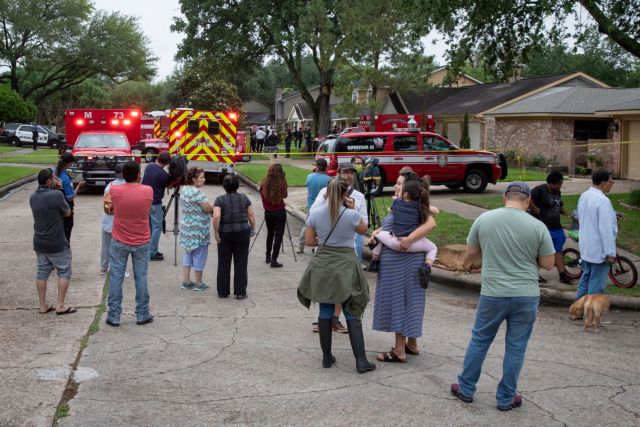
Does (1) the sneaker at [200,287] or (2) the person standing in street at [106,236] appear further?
(2) the person standing in street at [106,236]

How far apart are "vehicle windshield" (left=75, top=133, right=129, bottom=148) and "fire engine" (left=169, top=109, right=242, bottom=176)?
6.92 ft

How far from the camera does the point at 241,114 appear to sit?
232ft

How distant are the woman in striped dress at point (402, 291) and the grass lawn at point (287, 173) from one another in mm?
17852

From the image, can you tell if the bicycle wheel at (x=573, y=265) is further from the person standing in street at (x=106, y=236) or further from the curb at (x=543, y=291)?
the person standing in street at (x=106, y=236)

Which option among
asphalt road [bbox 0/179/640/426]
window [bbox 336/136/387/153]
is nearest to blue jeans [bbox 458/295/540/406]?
asphalt road [bbox 0/179/640/426]

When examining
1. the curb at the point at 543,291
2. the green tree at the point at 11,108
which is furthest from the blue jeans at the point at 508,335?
the green tree at the point at 11,108

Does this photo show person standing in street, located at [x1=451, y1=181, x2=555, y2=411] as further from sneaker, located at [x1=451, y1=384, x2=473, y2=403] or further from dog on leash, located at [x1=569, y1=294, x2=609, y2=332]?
dog on leash, located at [x1=569, y1=294, x2=609, y2=332]

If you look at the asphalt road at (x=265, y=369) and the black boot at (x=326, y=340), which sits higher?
the black boot at (x=326, y=340)

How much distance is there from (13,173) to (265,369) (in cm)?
2283

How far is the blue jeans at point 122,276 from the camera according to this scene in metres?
8.16

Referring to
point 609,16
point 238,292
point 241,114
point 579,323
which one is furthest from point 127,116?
point 241,114

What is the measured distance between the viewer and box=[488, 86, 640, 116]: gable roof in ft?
109

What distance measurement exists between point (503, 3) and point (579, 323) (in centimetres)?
965

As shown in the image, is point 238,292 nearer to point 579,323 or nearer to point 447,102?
point 579,323
